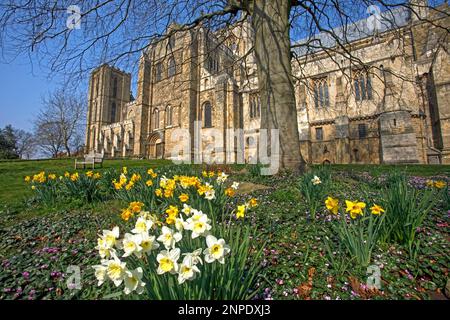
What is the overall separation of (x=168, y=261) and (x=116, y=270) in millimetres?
226

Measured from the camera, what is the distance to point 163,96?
27.2 m

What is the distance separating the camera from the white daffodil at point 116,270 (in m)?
0.96

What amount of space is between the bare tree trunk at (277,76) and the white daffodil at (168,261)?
437cm

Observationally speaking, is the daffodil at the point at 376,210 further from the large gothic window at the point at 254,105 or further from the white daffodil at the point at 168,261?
the large gothic window at the point at 254,105

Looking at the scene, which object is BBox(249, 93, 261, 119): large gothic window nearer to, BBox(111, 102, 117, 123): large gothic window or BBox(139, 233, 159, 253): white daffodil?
BBox(139, 233, 159, 253): white daffodil

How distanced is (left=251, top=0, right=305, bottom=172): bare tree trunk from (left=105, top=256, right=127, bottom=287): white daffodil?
4491 mm

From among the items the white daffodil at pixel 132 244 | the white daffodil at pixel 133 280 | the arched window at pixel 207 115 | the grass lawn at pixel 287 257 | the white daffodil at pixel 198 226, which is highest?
the arched window at pixel 207 115

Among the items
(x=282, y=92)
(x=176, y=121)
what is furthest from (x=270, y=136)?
(x=176, y=121)

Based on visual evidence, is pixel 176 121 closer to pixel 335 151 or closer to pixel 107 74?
pixel 335 151

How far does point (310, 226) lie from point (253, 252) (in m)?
0.85

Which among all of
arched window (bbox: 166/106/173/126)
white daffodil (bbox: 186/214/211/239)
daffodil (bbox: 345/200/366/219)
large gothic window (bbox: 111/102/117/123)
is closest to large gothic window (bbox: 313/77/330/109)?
arched window (bbox: 166/106/173/126)

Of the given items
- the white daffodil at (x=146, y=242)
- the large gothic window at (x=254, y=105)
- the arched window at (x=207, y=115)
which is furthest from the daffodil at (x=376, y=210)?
the large gothic window at (x=254, y=105)

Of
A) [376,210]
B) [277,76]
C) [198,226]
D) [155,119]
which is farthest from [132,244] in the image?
[155,119]

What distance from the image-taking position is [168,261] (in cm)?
102
